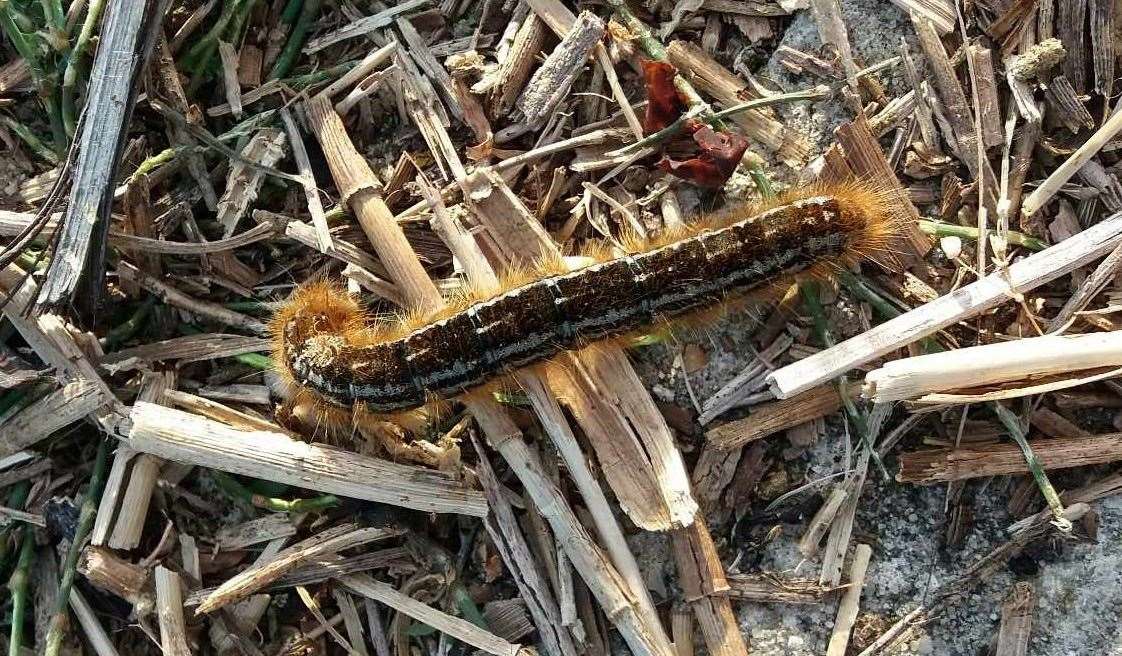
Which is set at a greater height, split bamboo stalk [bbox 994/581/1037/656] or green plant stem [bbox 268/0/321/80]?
green plant stem [bbox 268/0/321/80]

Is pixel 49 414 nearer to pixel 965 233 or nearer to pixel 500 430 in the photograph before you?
pixel 500 430

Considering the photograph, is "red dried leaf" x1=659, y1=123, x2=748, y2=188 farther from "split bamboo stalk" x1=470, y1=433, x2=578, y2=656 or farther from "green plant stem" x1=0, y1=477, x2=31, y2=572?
"green plant stem" x1=0, y1=477, x2=31, y2=572

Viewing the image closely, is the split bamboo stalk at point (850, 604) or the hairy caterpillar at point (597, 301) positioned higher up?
the hairy caterpillar at point (597, 301)

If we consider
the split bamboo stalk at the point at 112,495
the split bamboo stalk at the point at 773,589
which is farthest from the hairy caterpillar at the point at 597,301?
the split bamboo stalk at the point at 773,589

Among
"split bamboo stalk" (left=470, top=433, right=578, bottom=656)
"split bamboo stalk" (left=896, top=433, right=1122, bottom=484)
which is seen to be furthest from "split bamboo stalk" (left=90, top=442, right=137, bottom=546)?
"split bamboo stalk" (left=896, top=433, right=1122, bottom=484)

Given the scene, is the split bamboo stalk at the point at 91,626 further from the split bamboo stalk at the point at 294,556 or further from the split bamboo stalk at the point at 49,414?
the split bamboo stalk at the point at 49,414

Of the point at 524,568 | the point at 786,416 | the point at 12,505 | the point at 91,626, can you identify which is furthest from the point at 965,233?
the point at 12,505

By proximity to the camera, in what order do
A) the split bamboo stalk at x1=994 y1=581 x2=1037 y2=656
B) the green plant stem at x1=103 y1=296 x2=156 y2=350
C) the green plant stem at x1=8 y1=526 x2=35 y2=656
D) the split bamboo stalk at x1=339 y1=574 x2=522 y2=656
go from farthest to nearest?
the green plant stem at x1=103 y1=296 x2=156 y2=350 < the green plant stem at x1=8 y1=526 x2=35 y2=656 < the split bamboo stalk at x1=339 y1=574 x2=522 y2=656 < the split bamboo stalk at x1=994 y1=581 x2=1037 y2=656

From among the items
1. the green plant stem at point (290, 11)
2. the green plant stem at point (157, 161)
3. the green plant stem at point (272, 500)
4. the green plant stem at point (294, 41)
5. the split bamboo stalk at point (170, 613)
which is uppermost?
→ the green plant stem at point (290, 11)
